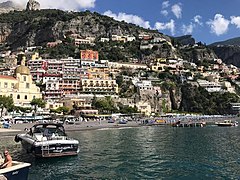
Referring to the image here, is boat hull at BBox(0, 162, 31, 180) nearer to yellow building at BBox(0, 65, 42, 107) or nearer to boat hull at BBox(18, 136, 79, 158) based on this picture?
boat hull at BBox(18, 136, 79, 158)

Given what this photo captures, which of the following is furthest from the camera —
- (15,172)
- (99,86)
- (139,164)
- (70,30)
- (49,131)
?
(70,30)

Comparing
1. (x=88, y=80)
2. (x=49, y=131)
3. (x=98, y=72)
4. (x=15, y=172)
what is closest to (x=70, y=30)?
(x=98, y=72)

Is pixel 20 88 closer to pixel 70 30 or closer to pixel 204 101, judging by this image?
pixel 204 101

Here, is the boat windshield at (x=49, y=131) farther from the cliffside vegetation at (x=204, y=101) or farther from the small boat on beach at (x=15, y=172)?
the cliffside vegetation at (x=204, y=101)

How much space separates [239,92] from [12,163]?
471ft

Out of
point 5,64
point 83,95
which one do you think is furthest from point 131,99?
point 5,64

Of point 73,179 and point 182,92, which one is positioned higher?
point 182,92

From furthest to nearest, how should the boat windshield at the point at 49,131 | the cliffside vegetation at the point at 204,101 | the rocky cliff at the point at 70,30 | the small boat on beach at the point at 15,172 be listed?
the rocky cliff at the point at 70,30
the cliffside vegetation at the point at 204,101
the boat windshield at the point at 49,131
the small boat on beach at the point at 15,172

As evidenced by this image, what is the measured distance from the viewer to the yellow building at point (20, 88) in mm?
83938

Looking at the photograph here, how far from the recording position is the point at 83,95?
98.8 metres

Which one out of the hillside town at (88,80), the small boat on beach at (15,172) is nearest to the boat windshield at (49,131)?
the small boat on beach at (15,172)

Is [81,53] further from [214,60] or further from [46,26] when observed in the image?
[214,60]

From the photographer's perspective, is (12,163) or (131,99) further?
(131,99)

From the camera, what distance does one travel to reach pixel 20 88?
87.1m
